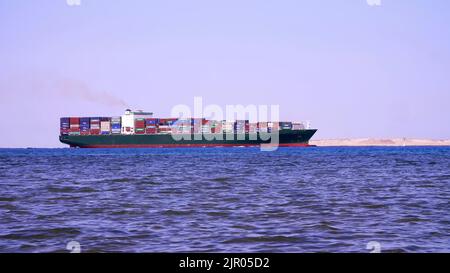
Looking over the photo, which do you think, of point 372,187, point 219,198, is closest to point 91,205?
point 219,198

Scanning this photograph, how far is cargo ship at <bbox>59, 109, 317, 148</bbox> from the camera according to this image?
13175 cm

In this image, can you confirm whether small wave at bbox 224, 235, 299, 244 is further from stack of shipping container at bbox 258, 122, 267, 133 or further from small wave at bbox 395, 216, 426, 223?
stack of shipping container at bbox 258, 122, 267, 133

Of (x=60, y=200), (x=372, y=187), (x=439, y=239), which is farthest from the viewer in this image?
(x=372, y=187)

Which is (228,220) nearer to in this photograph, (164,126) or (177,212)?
(177,212)

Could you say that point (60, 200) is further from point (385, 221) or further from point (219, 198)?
point (385, 221)

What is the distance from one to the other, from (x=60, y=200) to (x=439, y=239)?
40.8ft

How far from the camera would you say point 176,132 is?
5226 inches

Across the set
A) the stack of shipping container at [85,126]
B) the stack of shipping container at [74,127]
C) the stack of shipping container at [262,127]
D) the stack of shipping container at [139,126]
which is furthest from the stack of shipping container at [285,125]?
the stack of shipping container at [74,127]

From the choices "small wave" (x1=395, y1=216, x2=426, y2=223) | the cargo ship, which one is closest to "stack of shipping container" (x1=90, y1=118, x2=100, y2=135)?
the cargo ship

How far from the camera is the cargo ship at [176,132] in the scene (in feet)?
432

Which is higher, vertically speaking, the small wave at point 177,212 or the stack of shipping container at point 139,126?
the stack of shipping container at point 139,126

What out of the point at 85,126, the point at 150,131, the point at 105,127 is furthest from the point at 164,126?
the point at 85,126

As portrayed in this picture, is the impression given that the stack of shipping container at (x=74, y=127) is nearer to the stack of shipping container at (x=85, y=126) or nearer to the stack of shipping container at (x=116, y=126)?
the stack of shipping container at (x=85, y=126)

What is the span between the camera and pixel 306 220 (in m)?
13.2
